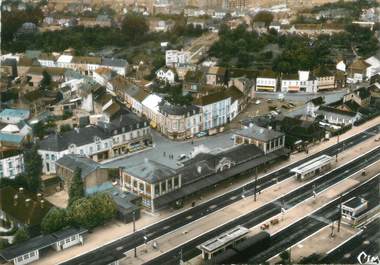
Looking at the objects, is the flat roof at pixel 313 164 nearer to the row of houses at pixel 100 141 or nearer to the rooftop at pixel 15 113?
the row of houses at pixel 100 141

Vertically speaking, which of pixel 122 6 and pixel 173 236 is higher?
pixel 122 6

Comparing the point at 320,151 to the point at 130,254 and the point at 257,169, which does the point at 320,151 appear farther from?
the point at 130,254

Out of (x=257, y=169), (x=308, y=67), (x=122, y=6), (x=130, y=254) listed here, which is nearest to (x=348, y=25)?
(x=308, y=67)

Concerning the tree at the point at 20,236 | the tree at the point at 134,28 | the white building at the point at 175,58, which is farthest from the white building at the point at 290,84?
the tree at the point at 20,236

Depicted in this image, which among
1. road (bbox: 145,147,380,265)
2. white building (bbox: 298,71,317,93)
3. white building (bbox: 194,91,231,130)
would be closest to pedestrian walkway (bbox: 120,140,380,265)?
road (bbox: 145,147,380,265)

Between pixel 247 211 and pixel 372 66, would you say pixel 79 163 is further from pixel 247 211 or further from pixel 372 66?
pixel 372 66

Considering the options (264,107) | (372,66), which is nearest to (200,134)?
(264,107)

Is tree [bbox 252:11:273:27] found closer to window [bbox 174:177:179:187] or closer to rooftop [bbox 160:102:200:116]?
rooftop [bbox 160:102:200:116]
